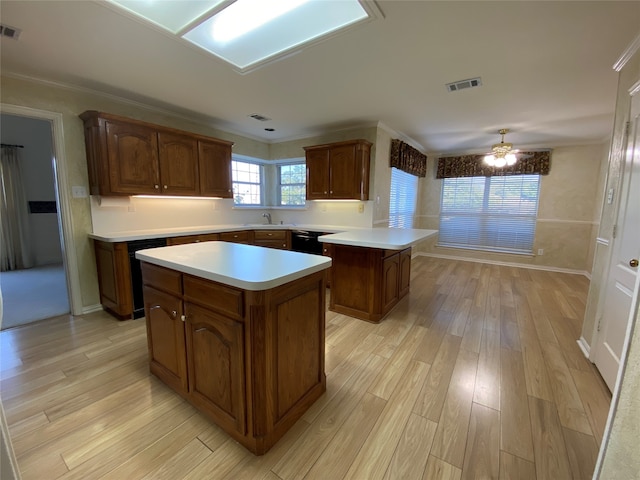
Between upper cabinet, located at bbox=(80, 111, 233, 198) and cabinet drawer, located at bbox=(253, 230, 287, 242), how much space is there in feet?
2.77

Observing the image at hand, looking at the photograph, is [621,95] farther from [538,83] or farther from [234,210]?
[234,210]

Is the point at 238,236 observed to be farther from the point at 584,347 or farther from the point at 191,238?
the point at 584,347

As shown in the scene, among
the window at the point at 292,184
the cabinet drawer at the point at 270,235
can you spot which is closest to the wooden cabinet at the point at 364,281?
the cabinet drawer at the point at 270,235

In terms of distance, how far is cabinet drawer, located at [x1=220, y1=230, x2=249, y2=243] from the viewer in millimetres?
3748

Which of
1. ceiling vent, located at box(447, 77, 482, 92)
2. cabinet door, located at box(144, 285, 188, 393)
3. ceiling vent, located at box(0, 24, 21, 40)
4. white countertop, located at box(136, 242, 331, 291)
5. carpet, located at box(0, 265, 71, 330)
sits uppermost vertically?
ceiling vent, located at box(447, 77, 482, 92)

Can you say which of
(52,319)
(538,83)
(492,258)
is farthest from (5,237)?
(492,258)

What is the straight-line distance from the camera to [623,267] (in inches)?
74.0

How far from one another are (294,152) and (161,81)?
7.99ft

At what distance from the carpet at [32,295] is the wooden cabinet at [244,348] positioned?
2.30m

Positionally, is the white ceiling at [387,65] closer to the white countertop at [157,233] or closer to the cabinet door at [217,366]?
the white countertop at [157,233]

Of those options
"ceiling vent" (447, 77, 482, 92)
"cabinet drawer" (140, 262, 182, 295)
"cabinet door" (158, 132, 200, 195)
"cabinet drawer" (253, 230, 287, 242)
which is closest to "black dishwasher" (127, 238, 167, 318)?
"cabinet door" (158, 132, 200, 195)

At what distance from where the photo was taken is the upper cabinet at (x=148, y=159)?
2777 millimetres

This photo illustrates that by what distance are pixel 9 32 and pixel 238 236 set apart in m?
2.70

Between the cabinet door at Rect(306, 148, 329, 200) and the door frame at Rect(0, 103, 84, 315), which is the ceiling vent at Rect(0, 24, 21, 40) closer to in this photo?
the door frame at Rect(0, 103, 84, 315)
